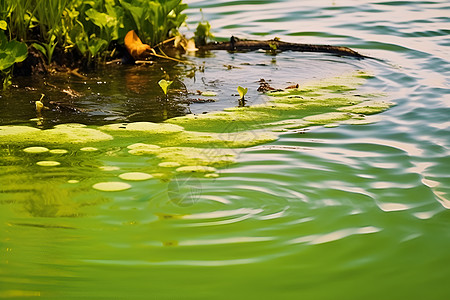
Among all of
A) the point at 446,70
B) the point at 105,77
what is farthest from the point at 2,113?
the point at 446,70

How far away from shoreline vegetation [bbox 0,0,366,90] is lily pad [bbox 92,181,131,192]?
173 centimetres

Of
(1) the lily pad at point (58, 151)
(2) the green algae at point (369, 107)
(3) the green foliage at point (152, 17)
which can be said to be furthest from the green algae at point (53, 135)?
(3) the green foliage at point (152, 17)

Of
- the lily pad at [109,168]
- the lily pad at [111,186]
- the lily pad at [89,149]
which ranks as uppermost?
the lily pad at [89,149]

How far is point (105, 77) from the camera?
484cm

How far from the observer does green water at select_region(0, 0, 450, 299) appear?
7.36 feet

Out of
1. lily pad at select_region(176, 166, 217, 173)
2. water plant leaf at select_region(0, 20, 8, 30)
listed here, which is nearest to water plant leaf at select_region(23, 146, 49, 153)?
lily pad at select_region(176, 166, 217, 173)

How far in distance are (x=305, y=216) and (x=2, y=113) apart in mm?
2128

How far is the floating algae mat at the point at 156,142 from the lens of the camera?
10.1ft

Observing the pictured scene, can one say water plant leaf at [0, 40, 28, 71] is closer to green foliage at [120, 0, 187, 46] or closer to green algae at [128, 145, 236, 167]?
green foliage at [120, 0, 187, 46]

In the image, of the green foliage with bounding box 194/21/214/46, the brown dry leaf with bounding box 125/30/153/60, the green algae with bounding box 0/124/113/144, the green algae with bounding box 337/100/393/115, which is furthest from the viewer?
the green foliage with bounding box 194/21/214/46

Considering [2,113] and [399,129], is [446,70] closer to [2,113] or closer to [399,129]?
[399,129]

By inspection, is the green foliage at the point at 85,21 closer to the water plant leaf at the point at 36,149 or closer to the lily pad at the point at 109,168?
the water plant leaf at the point at 36,149

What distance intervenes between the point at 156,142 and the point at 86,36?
1.65 m

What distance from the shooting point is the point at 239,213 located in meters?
2.70
